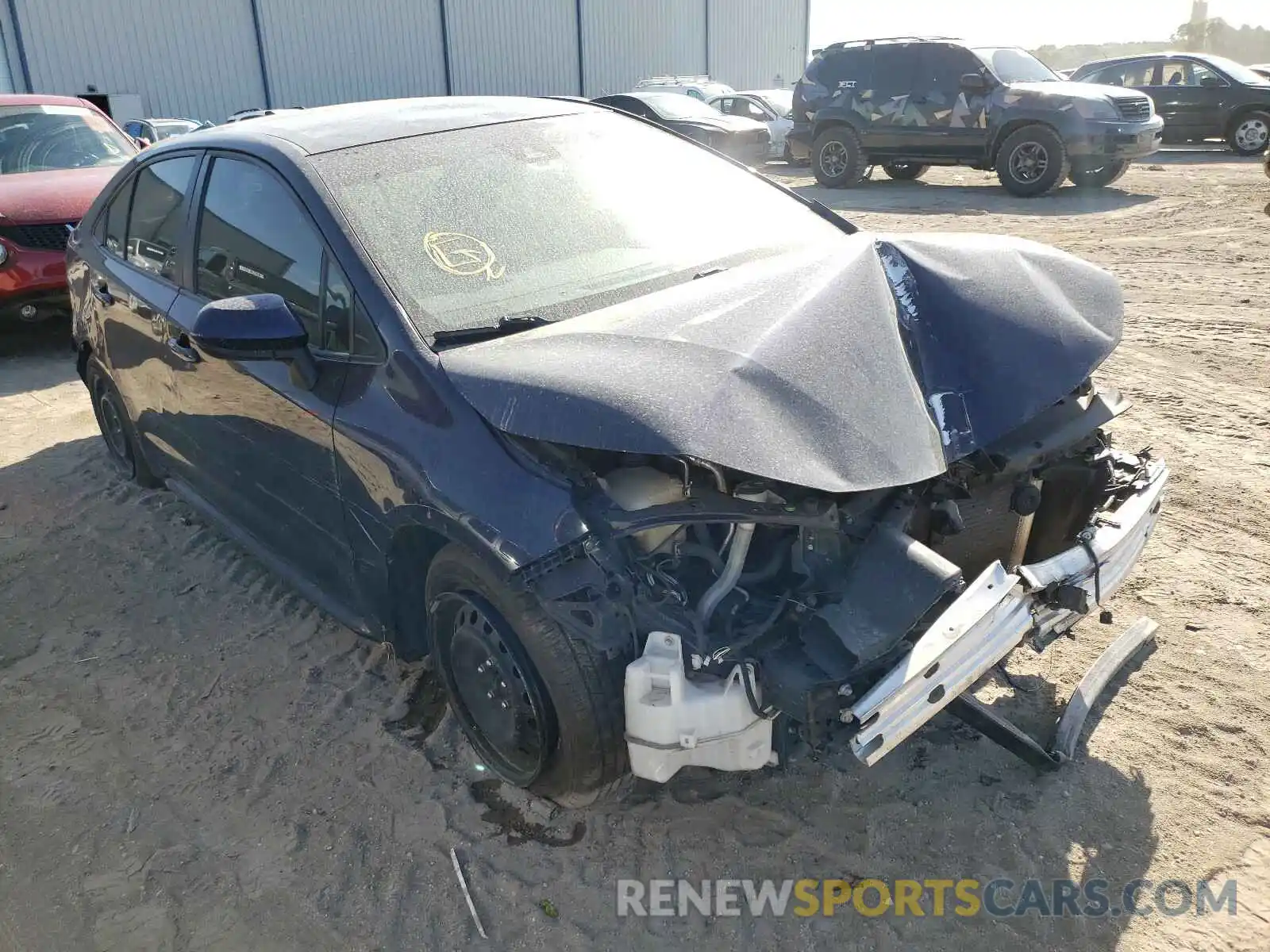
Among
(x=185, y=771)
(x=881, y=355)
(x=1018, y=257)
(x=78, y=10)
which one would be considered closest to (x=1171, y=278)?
(x=1018, y=257)

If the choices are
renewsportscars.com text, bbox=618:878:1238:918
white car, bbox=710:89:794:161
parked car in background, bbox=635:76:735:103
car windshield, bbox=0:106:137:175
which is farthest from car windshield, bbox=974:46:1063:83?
renewsportscars.com text, bbox=618:878:1238:918

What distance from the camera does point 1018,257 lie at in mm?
2898

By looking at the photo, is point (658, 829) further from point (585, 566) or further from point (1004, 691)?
point (1004, 691)

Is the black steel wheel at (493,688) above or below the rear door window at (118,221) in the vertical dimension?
below

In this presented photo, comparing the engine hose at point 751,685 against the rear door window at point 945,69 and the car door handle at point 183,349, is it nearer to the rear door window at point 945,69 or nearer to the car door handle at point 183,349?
the car door handle at point 183,349

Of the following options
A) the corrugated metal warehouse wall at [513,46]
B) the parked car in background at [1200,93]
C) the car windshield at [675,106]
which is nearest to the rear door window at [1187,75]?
the parked car in background at [1200,93]

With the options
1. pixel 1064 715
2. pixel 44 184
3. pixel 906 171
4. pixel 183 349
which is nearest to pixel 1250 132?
pixel 906 171

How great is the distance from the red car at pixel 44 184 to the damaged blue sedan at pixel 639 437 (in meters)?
4.60

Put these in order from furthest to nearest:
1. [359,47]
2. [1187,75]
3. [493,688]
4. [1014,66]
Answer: [359,47], [1187,75], [1014,66], [493,688]

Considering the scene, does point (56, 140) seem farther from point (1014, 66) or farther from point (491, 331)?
point (1014, 66)

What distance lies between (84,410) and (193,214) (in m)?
3.47

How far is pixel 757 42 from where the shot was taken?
117 ft

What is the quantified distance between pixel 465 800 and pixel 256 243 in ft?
6.33

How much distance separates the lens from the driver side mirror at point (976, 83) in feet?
40.8
